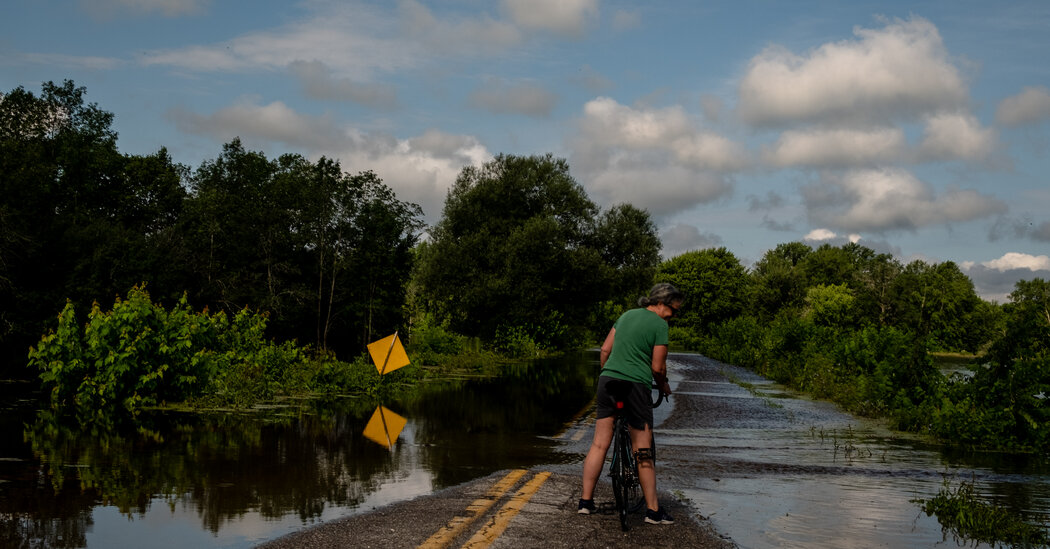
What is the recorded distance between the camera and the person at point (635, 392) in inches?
266

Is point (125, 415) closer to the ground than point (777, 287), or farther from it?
closer to the ground

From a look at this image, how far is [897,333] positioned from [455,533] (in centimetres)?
1405

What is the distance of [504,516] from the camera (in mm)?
6617

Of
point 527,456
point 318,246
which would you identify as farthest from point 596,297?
point 527,456

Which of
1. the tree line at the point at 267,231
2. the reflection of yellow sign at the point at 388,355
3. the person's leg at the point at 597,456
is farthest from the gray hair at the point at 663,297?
the tree line at the point at 267,231

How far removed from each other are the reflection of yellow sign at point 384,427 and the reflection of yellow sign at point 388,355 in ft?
15.2

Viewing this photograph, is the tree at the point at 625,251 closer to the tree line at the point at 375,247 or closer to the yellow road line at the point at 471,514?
the tree line at the point at 375,247

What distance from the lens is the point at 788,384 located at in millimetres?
26766

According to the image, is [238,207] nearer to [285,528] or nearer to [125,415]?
[125,415]

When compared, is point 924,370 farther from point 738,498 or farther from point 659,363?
point 659,363

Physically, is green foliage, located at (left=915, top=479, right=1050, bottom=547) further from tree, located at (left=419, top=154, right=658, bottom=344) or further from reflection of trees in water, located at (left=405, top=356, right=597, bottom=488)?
tree, located at (left=419, top=154, right=658, bottom=344)

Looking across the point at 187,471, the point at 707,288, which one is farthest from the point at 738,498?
the point at 707,288

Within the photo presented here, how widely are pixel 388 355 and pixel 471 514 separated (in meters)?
14.5

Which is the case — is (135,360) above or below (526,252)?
below
